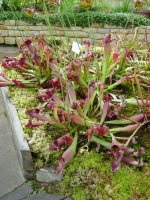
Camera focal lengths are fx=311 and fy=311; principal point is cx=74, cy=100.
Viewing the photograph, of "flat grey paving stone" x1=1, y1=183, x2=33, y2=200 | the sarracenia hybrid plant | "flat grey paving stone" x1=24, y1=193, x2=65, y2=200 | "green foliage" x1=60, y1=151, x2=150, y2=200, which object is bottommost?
"flat grey paving stone" x1=1, y1=183, x2=33, y2=200

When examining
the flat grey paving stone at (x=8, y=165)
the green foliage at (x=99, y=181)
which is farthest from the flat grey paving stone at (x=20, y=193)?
the green foliage at (x=99, y=181)

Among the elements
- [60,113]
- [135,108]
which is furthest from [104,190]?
[135,108]

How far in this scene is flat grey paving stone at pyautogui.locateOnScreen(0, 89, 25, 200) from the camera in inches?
83.7

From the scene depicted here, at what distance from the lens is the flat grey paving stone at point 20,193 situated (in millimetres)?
2020

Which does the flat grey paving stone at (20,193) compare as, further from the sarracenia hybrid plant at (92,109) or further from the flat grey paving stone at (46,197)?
the sarracenia hybrid plant at (92,109)

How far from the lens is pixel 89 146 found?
2.18m

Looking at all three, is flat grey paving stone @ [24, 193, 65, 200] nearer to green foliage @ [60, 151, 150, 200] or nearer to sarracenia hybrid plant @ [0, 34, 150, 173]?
green foliage @ [60, 151, 150, 200]

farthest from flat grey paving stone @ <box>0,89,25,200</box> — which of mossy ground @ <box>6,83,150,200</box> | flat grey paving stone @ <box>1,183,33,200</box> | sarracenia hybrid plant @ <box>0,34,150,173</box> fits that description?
sarracenia hybrid plant @ <box>0,34,150,173</box>

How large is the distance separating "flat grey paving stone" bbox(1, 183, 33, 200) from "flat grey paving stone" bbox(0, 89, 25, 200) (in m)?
0.03

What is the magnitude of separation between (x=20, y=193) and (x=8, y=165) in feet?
1.05

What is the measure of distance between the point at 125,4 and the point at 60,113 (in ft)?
17.5

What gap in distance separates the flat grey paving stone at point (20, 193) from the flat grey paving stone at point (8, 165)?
3cm

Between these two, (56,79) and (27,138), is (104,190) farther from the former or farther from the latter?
(56,79)

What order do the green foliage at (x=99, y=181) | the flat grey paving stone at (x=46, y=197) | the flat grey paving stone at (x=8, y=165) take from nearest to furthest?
the green foliage at (x=99, y=181), the flat grey paving stone at (x=46, y=197), the flat grey paving stone at (x=8, y=165)
